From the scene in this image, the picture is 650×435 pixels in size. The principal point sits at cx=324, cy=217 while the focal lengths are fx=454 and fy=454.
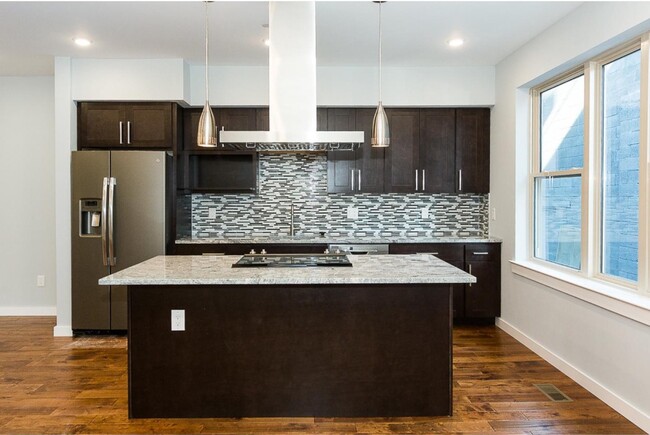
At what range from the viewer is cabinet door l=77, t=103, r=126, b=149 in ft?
14.9

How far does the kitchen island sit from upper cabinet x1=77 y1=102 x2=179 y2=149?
235cm

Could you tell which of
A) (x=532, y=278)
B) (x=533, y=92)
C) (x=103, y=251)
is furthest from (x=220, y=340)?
(x=533, y=92)

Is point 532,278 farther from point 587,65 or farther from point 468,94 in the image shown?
point 468,94

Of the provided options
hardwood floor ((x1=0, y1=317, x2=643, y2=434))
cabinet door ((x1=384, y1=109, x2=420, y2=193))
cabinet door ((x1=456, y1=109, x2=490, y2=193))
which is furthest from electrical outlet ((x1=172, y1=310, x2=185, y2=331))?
cabinet door ((x1=456, y1=109, x2=490, y2=193))

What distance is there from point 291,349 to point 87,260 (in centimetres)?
269

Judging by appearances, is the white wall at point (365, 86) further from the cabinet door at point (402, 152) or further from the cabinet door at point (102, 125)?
the cabinet door at point (102, 125)

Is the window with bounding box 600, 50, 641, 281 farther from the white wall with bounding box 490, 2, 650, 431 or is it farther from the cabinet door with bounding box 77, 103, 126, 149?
the cabinet door with bounding box 77, 103, 126, 149

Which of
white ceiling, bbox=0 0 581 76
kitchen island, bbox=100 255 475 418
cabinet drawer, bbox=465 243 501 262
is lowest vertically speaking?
kitchen island, bbox=100 255 475 418

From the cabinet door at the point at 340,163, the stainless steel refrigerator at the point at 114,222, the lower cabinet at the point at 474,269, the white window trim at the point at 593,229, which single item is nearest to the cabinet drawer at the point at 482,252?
the lower cabinet at the point at 474,269

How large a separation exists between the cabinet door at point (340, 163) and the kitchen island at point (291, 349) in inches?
93.5

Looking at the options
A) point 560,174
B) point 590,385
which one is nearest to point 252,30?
point 560,174

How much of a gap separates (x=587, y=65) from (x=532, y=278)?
5.69 feet

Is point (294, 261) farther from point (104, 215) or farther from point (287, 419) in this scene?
point (104, 215)

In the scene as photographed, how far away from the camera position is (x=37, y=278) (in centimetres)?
512
